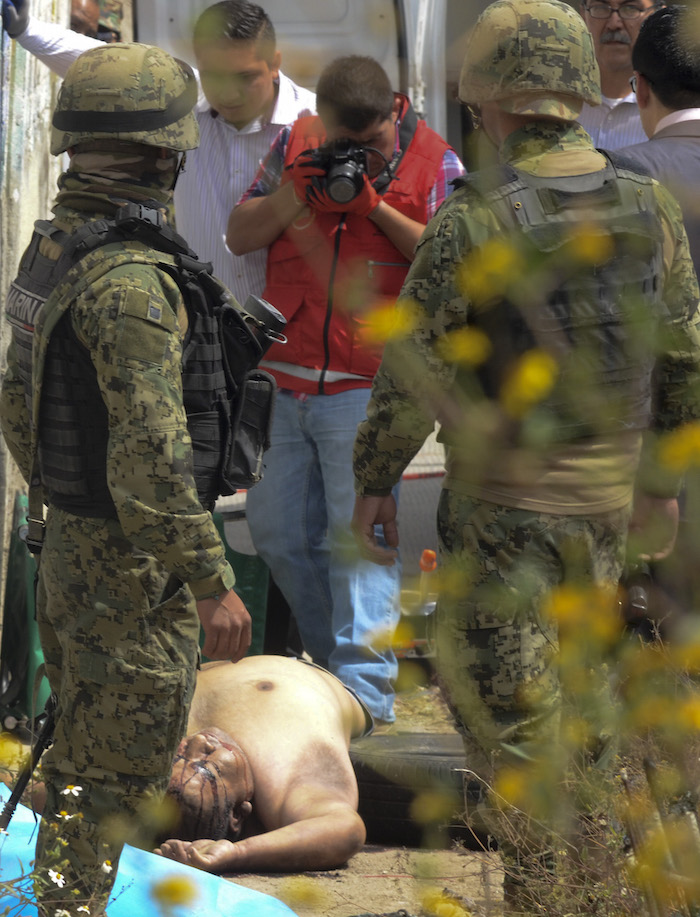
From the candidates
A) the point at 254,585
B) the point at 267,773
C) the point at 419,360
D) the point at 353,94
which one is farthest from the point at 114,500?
the point at 254,585

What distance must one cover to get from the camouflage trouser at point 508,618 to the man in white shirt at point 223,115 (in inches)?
77.0

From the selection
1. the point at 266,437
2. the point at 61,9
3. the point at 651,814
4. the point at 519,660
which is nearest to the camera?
the point at 651,814

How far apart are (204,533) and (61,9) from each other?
3234mm

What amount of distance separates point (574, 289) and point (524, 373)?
21 cm

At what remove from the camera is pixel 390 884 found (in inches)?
132

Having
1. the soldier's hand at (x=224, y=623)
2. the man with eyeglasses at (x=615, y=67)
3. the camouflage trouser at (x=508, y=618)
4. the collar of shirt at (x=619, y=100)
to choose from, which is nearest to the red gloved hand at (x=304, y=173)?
the man with eyeglasses at (x=615, y=67)

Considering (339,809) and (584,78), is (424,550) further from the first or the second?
(584,78)

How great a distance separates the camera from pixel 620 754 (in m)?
2.95

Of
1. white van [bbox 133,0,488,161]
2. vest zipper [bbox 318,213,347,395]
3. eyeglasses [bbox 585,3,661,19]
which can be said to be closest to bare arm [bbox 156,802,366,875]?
vest zipper [bbox 318,213,347,395]

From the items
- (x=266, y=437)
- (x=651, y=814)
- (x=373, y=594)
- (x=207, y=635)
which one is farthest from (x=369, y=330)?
(x=651, y=814)

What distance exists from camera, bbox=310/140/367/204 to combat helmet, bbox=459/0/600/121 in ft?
3.85

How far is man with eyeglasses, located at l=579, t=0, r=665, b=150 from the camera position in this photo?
430cm

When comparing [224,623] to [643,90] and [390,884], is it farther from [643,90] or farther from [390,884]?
[643,90]

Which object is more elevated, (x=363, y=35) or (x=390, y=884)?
(x=363, y=35)
